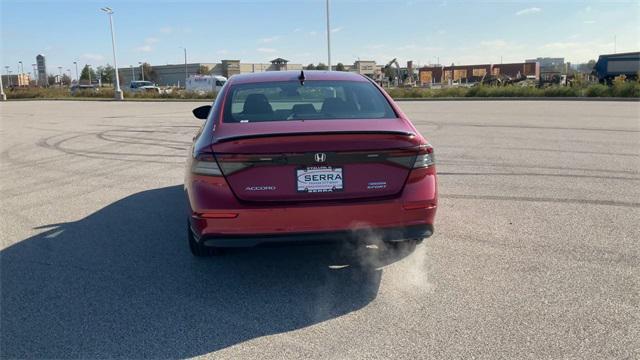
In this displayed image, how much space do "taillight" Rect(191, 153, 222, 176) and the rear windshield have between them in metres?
0.56

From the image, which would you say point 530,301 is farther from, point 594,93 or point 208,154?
point 594,93

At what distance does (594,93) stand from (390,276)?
27808 mm

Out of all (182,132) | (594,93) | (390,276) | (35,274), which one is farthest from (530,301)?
(594,93)

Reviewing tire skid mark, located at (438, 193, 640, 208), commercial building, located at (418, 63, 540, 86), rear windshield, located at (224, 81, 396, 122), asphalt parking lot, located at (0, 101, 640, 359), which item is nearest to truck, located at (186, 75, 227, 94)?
commercial building, located at (418, 63, 540, 86)

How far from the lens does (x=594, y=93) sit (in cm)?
2716

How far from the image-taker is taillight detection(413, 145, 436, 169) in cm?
350

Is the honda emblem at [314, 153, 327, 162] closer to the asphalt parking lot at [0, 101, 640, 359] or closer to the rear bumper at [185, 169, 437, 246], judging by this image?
the rear bumper at [185, 169, 437, 246]

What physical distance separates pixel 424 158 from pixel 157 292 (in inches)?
85.1

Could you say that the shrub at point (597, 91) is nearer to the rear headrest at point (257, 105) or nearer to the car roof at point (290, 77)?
the car roof at point (290, 77)

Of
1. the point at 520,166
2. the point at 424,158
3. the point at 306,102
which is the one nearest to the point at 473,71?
the point at 520,166

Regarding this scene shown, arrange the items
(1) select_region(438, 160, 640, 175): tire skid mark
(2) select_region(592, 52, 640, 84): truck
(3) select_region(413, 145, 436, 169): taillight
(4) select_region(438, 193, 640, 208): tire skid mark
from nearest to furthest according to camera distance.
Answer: (3) select_region(413, 145, 436, 169): taillight < (4) select_region(438, 193, 640, 208): tire skid mark < (1) select_region(438, 160, 640, 175): tire skid mark < (2) select_region(592, 52, 640, 84): truck

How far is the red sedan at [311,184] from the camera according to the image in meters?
3.33

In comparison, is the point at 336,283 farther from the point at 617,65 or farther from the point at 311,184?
the point at 617,65

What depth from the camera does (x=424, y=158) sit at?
353cm
